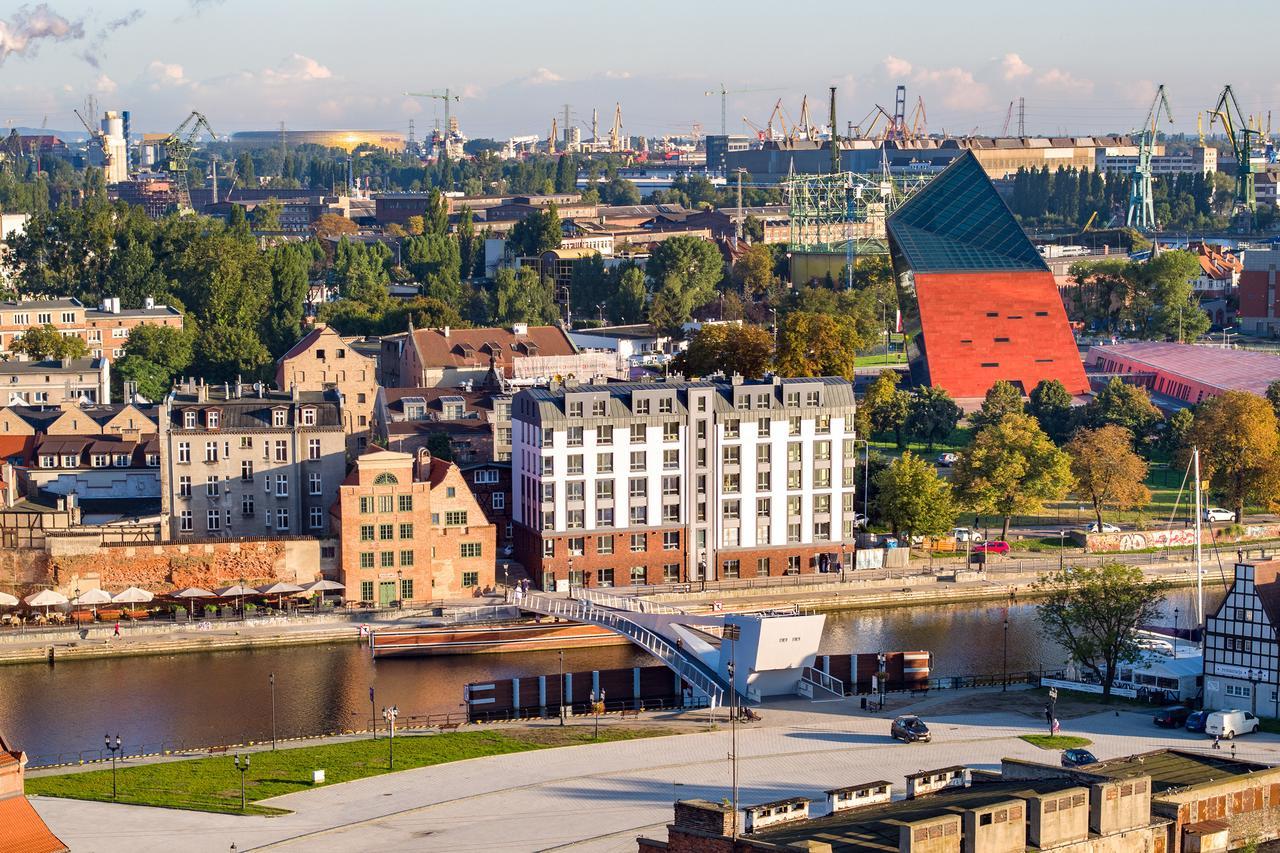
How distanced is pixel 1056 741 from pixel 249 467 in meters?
22.8

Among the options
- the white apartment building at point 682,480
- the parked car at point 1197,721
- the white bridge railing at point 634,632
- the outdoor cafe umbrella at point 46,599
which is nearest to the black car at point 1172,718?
the parked car at point 1197,721

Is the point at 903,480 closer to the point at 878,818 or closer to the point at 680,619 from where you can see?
the point at 680,619

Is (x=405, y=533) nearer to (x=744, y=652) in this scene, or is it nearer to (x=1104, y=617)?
(x=744, y=652)

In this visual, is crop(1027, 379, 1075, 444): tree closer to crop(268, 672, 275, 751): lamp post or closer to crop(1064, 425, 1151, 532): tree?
crop(1064, 425, 1151, 532): tree

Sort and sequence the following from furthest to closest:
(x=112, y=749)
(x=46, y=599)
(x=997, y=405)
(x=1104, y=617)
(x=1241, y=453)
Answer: (x=997, y=405)
(x=1241, y=453)
(x=46, y=599)
(x=1104, y=617)
(x=112, y=749)

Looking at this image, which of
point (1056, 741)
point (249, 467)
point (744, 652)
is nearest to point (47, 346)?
point (249, 467)

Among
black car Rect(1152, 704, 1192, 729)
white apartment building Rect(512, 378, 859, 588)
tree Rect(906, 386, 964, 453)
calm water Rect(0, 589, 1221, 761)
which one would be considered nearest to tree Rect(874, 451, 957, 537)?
white apartment building Rect(512, 378, 859, 588)

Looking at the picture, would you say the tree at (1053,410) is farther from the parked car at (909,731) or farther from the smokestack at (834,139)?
the smokestack at (834,139)

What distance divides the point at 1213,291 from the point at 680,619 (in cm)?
7286

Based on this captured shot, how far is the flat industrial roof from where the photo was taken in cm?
7712

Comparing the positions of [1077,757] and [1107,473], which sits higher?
[1107,473]

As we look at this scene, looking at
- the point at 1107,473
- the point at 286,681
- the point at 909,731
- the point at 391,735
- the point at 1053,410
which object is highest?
the point at 1053,410

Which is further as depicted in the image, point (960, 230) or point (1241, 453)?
point (960, 230)

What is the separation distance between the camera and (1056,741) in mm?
40000
